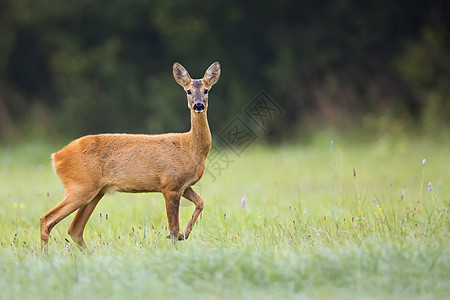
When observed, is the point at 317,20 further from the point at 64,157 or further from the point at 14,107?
the point at 64,157

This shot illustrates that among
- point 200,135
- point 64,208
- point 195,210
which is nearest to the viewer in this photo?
point 64,208

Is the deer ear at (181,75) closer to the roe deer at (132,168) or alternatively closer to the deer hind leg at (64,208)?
the roe deer at (132,168)

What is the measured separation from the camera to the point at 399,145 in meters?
12.6

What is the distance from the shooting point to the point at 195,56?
1734 cm

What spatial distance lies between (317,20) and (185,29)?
357 cm

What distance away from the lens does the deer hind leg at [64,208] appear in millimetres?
5879

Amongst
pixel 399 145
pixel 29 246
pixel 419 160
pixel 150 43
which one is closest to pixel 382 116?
pixel 399 145

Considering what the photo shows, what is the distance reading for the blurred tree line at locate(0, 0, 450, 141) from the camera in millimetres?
16391

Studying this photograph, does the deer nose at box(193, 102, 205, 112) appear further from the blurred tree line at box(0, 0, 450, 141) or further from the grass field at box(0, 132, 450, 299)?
the blurred tree line at box(0, 0, 450, 141)

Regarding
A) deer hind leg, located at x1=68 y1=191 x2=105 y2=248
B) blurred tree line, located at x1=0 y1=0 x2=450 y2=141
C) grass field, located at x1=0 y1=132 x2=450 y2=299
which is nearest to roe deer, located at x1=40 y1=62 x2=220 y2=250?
deer hind leg, located at x1=68 y1=191 x2=105 y2=248

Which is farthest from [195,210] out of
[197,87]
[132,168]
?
[197,87]

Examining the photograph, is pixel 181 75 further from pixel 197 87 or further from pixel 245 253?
pixel 245 253

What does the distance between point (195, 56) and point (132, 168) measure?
11.5 meters

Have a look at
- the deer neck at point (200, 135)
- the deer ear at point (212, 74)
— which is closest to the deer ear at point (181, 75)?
the deer ear at point (212, 74)
